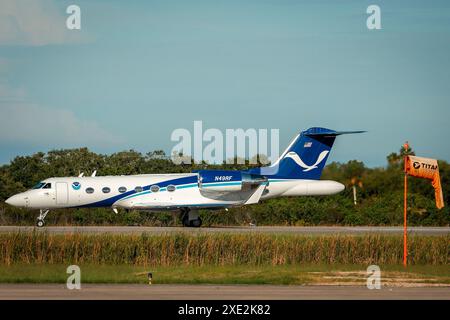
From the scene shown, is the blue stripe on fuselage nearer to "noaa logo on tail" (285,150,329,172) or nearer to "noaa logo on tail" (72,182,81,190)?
"noaa logo on tail" (72,182,81,190)

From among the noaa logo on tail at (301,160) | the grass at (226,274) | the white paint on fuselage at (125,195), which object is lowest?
the grass at (226,274)

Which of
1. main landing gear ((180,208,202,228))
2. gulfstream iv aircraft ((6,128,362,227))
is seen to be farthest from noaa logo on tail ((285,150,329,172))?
main landing gear ((180,208,202,228))

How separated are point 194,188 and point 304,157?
6276 mm

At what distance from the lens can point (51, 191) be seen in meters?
45.3

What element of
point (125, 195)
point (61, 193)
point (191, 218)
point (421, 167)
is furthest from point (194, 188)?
point (421, 167)

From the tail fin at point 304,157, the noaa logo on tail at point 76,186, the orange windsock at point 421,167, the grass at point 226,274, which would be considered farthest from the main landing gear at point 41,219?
the orange windsock at point 421,167

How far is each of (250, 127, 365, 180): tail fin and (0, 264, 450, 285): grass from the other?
54.2ft

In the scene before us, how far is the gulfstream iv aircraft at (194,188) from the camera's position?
4541 centimetres

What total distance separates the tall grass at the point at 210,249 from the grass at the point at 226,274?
2.82ft

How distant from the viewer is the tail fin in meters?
47.7

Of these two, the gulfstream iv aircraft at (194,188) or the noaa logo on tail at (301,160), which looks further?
the noaa logo on tail at (301,160)

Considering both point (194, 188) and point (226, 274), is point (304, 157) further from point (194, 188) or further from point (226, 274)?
point (226, 274)

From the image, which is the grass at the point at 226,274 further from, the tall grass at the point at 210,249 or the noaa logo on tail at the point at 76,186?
the noaa logo on tail at the point at 76,186
